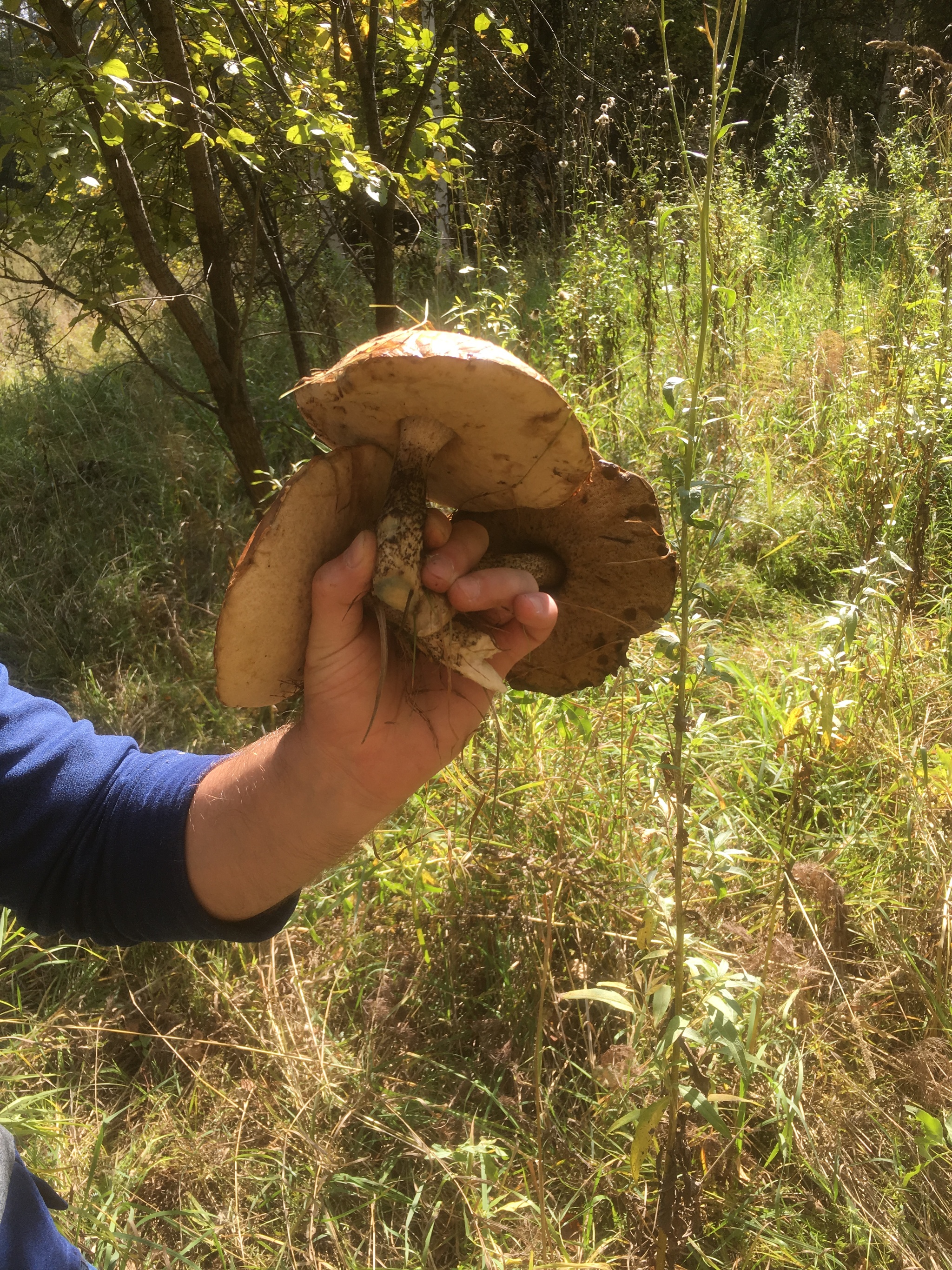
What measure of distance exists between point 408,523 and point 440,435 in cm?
13

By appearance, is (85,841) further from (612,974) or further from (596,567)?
(612,974)

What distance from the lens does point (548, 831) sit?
2125 millimetres

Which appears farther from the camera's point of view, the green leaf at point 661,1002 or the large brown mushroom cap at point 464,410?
the green leaf at point 661,1002

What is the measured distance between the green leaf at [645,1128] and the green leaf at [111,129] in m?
2.47

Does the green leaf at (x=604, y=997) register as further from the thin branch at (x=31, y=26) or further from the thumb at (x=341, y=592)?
the thin branch at (x=31, y=26)

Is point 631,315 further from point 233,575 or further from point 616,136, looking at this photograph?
point 616,136

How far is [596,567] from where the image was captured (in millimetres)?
1363

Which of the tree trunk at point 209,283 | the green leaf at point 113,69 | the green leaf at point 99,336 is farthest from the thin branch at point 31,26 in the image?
the green leaf at point 99,336

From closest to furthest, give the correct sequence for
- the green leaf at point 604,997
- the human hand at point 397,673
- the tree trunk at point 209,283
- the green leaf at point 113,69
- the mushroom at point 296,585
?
the mushroom at point 296,585, the human hand at point 397,673, the green leaf at point 604,997, the green leaf at point 113,69, the tree trunk at point 209,283

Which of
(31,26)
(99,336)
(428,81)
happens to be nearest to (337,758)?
(99,336)

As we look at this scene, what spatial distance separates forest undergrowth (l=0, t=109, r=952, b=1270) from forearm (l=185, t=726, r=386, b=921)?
14.8 inches

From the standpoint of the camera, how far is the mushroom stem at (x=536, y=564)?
132 cm

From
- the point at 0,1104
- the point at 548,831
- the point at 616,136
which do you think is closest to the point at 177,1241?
the point at 0,1104

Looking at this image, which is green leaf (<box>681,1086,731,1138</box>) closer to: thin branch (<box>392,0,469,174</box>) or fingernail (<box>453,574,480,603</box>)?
fingernail (<box>453,574,480,603</box>)
